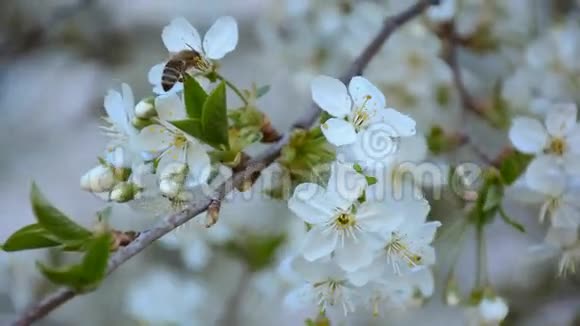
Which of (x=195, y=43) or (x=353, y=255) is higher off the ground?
(x=195, y=43)

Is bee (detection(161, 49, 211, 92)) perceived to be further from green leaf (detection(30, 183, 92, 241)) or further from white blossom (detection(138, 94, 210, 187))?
green leaf (detection(30, 183, 92, 241))

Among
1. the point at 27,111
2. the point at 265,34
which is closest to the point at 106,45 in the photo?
the point at 27,111

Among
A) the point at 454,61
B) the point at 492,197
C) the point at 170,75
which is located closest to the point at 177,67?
the point at 170,75

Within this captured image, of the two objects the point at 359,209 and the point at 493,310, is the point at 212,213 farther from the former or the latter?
the point at 493,310

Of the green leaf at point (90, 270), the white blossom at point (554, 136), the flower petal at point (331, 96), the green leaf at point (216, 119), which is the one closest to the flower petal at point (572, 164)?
the white blossom at point (554, 136)

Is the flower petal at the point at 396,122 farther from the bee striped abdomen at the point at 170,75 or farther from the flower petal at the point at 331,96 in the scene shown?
the bee striped abdomen at the point at 170,75

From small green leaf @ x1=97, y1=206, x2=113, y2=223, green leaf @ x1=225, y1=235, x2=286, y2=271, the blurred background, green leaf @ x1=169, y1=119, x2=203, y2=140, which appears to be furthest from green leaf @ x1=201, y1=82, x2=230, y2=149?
green leaf @ x1=225, y1=235, x2=286, y2=271

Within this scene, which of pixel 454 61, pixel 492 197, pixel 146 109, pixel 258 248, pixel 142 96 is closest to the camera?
pixel 146 109
